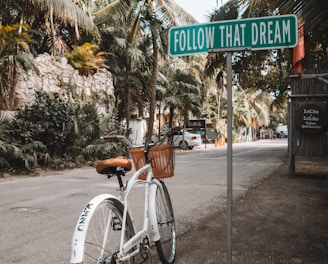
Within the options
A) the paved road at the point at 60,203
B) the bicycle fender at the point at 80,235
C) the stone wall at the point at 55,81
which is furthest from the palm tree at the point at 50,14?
the bicycle fender at the point at 80,235

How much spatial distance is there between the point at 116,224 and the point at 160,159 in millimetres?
739

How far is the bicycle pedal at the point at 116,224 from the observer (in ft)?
8.72

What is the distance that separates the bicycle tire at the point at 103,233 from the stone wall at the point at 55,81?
1134cm

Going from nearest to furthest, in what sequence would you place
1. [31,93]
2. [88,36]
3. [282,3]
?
[282,3] → [31,93] → [88,36]

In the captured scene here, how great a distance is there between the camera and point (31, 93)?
14.1 metres

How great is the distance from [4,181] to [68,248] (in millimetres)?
6308

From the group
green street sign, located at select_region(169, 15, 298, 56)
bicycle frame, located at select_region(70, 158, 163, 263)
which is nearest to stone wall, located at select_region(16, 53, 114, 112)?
bicycle frame, located at select_region(70, 158, 163, 263)

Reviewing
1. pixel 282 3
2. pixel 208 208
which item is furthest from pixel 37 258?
pixel 282 3

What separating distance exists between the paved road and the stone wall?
4718mm

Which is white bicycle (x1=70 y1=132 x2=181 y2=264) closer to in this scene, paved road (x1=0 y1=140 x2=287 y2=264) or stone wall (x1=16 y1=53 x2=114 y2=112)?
paved road (x1=0 y1=140 x2=287 y2=264)

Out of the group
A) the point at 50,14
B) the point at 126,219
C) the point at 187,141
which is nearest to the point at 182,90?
the point at 187,141

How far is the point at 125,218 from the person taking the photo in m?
2.69

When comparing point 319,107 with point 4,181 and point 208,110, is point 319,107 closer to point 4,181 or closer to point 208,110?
point 4,181

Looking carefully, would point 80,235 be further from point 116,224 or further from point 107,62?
point 107,62
